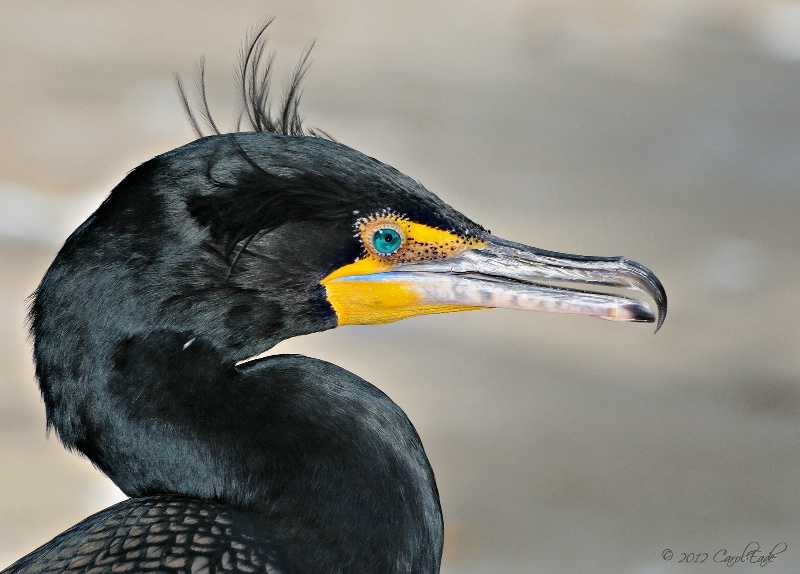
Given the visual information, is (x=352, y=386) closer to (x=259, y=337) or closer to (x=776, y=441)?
(x=259, y=337)

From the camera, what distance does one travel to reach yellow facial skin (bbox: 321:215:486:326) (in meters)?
2.41

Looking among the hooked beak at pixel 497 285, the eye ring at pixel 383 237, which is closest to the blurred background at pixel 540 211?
the hooked beak at pixel 497 285

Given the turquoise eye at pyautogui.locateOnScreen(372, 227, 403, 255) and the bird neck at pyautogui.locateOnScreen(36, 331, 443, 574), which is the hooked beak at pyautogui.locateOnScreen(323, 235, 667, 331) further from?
the bird neck at pyautogui.locateOnScreen(36, 331, 443, 574)

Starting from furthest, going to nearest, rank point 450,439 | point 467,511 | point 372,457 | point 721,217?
point 721,217 → point 450,439 → point 467,511 → point 372,457

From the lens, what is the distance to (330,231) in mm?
2369

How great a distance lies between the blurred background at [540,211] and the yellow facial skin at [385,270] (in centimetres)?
271

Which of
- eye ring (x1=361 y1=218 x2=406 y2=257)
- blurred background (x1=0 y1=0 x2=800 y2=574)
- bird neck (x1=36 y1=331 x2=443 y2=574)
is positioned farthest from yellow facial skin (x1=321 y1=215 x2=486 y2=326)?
blurred background (x1=0 y1=0 x2=800 y2=574)

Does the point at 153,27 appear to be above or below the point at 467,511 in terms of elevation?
above

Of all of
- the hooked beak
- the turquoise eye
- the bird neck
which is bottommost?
the bird neck

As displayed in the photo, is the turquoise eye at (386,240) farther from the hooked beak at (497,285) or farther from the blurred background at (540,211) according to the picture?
the blurred background at (540,211)

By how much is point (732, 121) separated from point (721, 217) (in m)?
1.28

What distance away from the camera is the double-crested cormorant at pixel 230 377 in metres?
2.25

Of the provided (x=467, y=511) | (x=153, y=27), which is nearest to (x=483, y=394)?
(x=467, y=511)

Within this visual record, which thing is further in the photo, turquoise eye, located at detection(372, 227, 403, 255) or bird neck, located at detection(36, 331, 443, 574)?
turquoise eye, located at detection(372, 227, 403, 255)
